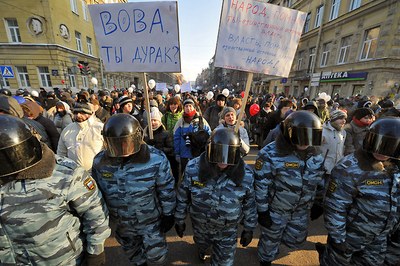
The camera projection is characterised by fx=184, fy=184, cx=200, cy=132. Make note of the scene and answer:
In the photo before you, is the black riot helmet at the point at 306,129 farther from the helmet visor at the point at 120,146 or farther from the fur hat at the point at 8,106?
the fur hat at the point at 8,106

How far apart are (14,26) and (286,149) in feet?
79.6

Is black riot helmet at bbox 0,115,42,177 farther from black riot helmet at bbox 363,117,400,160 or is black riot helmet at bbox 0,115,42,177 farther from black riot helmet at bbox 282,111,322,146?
black riot helmet at bbox 363,117,400,160

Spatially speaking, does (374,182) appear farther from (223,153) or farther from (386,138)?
(223,153)

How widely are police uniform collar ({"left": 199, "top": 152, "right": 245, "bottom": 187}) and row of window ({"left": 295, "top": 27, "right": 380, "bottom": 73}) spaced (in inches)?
689

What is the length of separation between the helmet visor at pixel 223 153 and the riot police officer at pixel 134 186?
0.56 metres

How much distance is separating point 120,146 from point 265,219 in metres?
1.75

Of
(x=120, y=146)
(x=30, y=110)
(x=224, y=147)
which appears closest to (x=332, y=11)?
(x=224, y=147)

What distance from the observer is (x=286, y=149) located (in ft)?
6.40

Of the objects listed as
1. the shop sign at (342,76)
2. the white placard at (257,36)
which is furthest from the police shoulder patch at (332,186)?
the shop sign at (342,76)

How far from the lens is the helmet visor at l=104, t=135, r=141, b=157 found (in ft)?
5.24

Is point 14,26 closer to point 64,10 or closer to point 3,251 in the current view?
point 64,10

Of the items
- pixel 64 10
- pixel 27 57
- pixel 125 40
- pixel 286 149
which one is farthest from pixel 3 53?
pixel 286 149

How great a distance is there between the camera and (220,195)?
185 cm

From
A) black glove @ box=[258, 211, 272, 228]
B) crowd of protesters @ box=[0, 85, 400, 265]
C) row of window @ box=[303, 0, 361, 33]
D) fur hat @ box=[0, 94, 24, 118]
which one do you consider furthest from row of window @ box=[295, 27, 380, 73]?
fur hat @ box=[0, 94, 24, 118]
